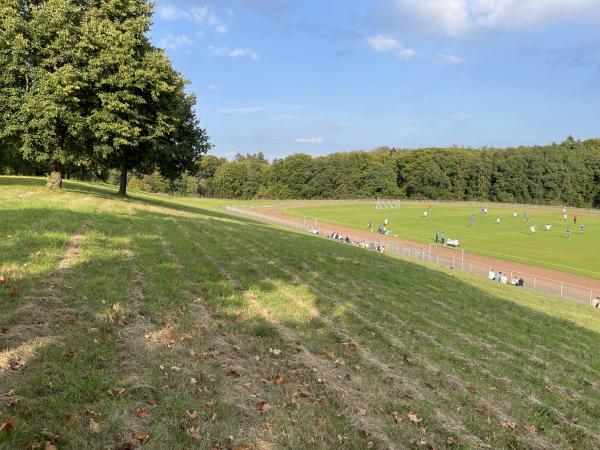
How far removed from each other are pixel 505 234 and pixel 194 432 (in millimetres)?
67287

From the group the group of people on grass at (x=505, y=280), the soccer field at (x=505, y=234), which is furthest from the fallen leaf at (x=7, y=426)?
the soccer field at (x=505, y=234)

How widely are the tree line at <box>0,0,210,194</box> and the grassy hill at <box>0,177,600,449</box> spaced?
1161cm

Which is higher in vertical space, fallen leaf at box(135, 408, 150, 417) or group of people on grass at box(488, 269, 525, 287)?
fallen leaf at box(135, 408, 150, 417)

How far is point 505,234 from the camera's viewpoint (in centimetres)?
6425

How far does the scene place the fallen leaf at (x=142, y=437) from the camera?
14.1 ft

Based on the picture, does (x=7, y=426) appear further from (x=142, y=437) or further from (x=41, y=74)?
(x=41, y=74)

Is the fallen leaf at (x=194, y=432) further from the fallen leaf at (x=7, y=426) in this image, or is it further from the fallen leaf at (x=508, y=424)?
the fallen leaf at (x=508, y=424)

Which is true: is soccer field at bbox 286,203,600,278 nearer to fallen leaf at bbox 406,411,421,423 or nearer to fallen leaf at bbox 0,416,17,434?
fallen leaf at bbox 406,411,421,423

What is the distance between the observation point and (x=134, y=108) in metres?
25.4

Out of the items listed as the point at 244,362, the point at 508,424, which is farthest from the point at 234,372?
the point at 508,424

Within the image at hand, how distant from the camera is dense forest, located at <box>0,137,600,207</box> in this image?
12862cm

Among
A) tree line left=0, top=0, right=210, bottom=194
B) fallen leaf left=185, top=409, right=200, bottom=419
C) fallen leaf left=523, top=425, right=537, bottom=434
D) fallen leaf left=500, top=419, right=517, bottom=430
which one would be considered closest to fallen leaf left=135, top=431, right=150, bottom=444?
fallen leaf left=185, top=409, right=200, bottom=419

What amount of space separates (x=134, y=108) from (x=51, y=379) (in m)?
23.1

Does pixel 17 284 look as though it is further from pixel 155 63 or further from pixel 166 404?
pixel 155 63
